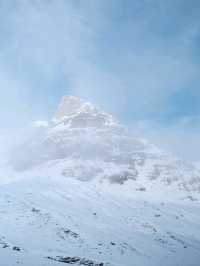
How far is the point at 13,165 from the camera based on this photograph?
4717 inches

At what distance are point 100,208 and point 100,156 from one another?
2208 inches

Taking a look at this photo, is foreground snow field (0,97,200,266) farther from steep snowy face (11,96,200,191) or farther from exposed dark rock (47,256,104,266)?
steep snowy face (11,96,200,191)

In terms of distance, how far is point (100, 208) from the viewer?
53781 mm

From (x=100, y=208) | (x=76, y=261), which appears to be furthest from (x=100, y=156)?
(x=76, y=261)

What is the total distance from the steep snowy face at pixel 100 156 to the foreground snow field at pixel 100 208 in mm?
349

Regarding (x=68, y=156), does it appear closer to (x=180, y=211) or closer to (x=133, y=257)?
(x=180, y=211)

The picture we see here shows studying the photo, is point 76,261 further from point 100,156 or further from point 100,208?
point 100,156

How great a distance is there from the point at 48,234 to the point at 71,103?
161868 mm

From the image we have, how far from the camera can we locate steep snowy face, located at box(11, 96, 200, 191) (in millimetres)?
91375

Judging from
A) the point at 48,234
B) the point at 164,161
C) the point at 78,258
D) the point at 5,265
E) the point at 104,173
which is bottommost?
the point at 5,265

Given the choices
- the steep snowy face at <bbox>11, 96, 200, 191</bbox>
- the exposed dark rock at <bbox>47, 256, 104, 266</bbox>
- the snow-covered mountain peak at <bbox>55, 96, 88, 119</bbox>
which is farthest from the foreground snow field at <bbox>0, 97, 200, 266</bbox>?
the snow-covered mountain peak at <bbox>55, 96, 88, 119</bbox>

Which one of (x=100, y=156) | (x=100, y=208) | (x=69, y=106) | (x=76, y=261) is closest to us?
(x=76, y=261)

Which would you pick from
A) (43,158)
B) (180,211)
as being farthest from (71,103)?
(180,211)

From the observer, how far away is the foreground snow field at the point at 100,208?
33688 millimetres
